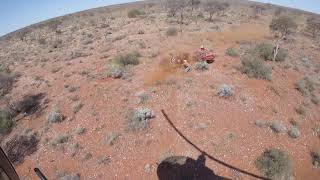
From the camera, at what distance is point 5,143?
544 inches

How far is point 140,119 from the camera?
43.4 feet

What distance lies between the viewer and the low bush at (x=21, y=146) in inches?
502

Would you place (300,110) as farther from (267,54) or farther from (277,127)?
(267,54)

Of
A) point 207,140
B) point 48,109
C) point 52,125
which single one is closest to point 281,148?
point 207,140

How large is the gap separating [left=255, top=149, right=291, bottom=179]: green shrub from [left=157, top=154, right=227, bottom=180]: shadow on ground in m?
1.69

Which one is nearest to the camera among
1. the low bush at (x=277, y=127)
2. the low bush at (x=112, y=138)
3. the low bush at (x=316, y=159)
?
the low bush at (x=316, y=159)

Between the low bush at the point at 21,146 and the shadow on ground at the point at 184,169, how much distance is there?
20.2 feet

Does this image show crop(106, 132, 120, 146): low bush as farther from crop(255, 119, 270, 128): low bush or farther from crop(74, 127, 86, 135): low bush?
crop(255, 119, 270, 128): low bush

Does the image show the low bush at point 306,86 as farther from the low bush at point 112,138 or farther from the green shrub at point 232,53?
the low bush at point 112,138

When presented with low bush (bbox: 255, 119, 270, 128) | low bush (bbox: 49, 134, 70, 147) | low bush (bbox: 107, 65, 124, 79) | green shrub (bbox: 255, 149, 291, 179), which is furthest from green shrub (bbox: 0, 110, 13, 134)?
low bush (bbox: 255, 119, 270, 128)

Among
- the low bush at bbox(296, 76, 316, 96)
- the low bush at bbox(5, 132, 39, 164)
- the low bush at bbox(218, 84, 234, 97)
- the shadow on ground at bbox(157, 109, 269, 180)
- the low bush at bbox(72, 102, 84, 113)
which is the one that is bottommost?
the low bush at bbox(296, 76, 316, 96)

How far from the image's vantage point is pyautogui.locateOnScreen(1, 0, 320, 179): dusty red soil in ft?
37.9

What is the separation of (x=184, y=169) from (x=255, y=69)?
363 inches

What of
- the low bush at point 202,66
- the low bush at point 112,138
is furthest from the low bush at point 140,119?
the low bush at point 202,66
